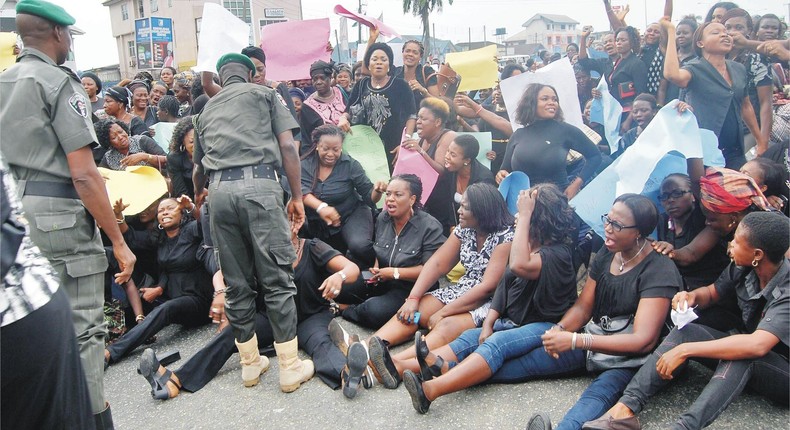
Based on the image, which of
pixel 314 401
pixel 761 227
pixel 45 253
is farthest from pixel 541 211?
pixel 45 253

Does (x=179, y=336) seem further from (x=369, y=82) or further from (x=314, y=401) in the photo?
(x=369, y=82)

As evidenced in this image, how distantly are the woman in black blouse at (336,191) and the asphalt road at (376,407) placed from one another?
59.2 inches

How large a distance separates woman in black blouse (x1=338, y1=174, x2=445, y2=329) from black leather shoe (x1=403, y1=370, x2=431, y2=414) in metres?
1.26

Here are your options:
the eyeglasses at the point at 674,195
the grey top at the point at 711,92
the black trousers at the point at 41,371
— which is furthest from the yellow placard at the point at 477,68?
the black trousers at the point at 41,371

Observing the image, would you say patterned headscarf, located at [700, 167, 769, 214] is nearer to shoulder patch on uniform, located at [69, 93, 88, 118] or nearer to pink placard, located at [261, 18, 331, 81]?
shoulder patch on uniform, located at [69, 93, 88, 118]

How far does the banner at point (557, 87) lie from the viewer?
17.3 feet

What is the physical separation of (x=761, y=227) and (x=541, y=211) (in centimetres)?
121

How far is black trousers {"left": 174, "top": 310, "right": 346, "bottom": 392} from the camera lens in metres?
3.82

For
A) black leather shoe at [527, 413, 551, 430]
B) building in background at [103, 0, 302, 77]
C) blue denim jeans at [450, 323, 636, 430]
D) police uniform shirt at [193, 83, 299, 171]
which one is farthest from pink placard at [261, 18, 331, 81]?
building in background at [103, 0, 302, 77]

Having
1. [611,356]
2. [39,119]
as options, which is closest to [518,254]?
[611,356]

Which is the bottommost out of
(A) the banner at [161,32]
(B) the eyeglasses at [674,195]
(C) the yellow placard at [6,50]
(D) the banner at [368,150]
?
(B) the eyeglasses at [674,195]

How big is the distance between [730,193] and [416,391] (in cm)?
210

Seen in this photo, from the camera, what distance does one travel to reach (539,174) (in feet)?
15.8

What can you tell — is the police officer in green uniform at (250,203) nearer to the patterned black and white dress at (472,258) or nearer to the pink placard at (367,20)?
the patterned black and white dress at (472,258)
